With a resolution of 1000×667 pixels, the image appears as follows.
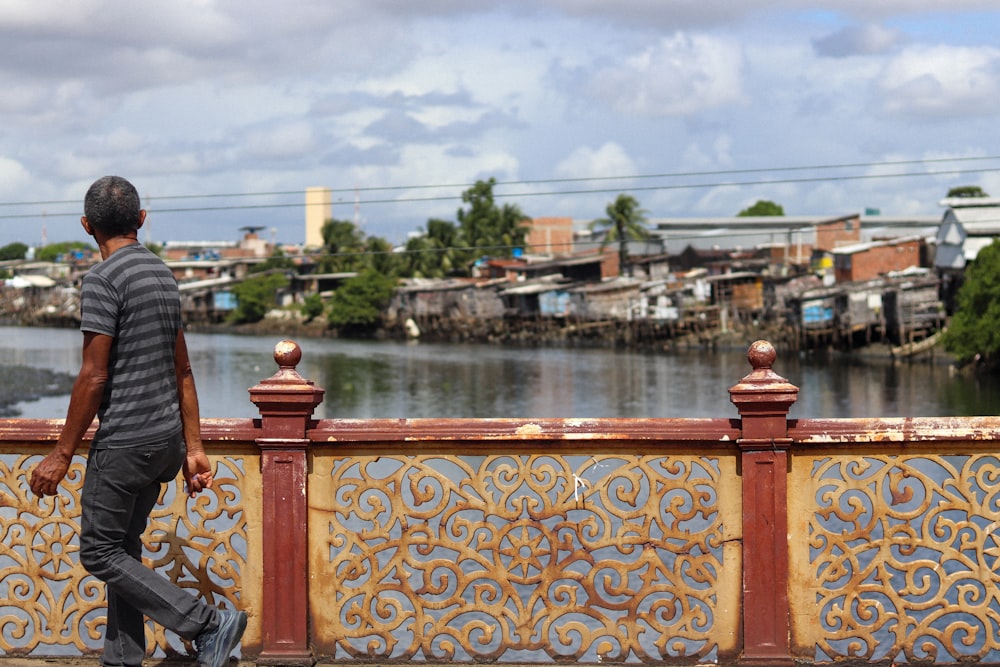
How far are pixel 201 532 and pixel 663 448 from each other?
71.8 inches

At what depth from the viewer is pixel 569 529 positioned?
4.63 m

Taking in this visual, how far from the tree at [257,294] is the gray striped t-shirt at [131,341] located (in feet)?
Answer: 299

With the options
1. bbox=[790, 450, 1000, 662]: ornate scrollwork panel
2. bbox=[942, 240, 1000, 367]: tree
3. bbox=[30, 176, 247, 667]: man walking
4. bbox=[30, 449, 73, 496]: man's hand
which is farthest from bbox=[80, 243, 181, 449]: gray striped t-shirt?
bbox=[942, 240, 1000, 367]: tree

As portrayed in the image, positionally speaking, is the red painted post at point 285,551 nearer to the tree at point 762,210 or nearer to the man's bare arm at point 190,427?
the man's bare arm at point 190,427

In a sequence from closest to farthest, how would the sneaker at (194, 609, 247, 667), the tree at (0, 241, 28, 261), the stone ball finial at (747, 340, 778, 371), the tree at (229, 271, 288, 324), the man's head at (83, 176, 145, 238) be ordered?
the man's head at (83, 176, 145, 238), the sneaker at (194, 609, 247, 667), the stone ball finial at (747, 340, 778, 371), the tree at (229, 271, 288, 324), the tree at (0, 241, 28, 261)

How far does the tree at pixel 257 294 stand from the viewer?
93625 mm

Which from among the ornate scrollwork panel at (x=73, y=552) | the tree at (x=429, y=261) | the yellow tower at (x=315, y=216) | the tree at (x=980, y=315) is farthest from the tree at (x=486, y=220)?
the ornate scrollwork panel at (x=73, y=552)

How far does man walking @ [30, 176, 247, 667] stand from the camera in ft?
12.7

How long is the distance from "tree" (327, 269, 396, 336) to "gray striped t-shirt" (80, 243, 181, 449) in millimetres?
77814

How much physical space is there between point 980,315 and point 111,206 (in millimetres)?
43593

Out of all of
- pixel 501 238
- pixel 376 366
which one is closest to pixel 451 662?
pixel 376 366

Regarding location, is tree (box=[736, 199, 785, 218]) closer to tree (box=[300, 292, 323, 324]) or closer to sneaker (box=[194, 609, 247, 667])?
tree (box=[300, 292, 323, 324])

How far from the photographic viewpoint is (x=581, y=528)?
4.61 meters

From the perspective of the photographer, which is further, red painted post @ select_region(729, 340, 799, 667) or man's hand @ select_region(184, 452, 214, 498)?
red painted post @ select_region(729, 340, 799, 667)
